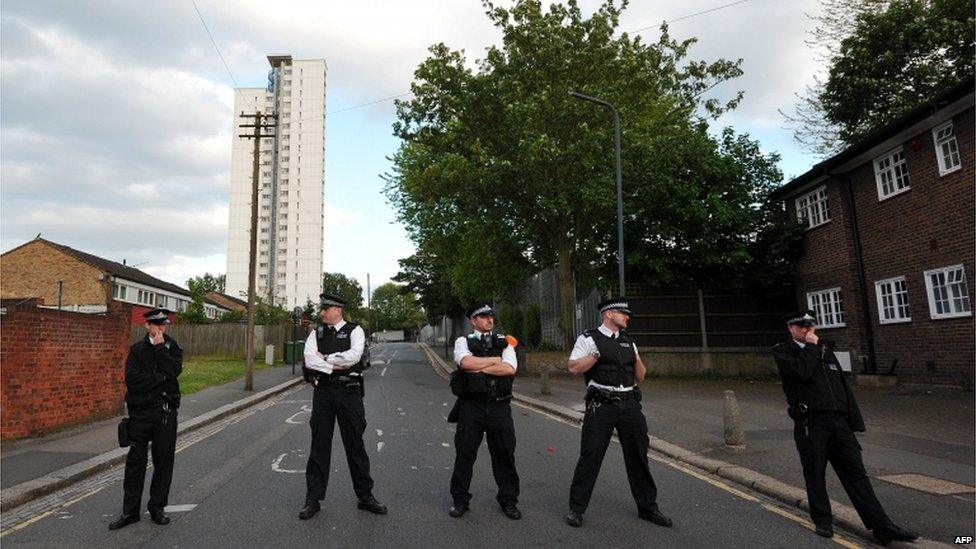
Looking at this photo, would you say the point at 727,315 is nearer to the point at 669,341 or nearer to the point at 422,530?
the point at 669,341

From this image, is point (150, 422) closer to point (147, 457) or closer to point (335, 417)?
point (147, 457)

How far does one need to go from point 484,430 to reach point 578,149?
1441 cm

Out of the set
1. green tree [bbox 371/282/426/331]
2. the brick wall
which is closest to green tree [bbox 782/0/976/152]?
the brick wall

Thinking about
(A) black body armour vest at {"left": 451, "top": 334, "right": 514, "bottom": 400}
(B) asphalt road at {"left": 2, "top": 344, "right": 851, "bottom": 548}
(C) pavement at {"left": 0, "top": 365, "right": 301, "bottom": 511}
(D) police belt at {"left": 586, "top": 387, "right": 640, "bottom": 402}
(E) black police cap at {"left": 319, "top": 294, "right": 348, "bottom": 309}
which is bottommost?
(B) asphalt road at {"left": 2, "top": 344, "right": 851, "bottom": 548}

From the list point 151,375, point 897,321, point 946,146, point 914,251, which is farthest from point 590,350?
point 897,321

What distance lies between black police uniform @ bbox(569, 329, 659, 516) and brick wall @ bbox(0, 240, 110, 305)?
41.8m

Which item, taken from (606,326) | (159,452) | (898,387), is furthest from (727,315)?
(159,452)

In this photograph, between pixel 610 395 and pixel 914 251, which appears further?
pixel 914 251

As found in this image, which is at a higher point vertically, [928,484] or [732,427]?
[732,427]

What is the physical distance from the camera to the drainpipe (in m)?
16.6

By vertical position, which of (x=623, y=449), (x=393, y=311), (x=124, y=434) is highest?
(x=393, y=311)

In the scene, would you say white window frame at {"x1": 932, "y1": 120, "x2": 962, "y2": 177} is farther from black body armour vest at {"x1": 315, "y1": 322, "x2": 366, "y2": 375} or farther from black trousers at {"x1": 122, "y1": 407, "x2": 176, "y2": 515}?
black trousers at {"x1": 122, "y1": 407, "x2": 176, "y2": 515}

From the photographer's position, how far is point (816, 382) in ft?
15.9

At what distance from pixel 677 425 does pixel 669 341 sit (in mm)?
11092
